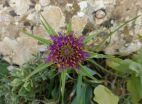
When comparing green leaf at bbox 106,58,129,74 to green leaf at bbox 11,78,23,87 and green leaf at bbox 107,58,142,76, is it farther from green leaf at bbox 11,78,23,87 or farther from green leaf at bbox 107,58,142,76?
green leaf at bbox 11,78,23,87

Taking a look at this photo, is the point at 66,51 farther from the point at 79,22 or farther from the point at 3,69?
the point at 3,69

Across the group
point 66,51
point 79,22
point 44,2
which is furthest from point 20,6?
point 66,51

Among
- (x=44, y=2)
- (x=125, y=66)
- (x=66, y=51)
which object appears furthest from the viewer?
(x=44, y=2)

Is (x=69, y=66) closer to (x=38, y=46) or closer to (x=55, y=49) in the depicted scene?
(x=55, y=49)

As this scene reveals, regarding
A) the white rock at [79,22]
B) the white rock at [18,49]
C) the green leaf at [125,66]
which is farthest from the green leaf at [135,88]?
the white rock at [18,49]

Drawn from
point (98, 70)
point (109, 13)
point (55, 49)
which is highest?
point (109, 13)

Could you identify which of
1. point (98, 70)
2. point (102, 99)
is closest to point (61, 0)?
point (98, 70)

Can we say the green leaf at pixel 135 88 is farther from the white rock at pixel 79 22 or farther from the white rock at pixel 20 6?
the white rock at pixel 20 6
